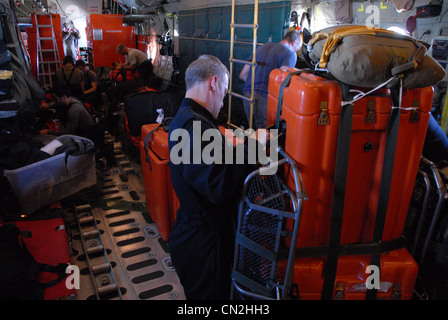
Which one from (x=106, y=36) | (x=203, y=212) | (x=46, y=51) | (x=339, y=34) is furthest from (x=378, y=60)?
(x=106, y=36)

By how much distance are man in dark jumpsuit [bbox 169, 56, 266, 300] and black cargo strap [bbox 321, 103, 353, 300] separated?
52 centimetres

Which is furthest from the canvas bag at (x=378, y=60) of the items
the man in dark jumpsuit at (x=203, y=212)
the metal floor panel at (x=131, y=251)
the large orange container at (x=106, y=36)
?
the large orange container at (x=106, y=36)

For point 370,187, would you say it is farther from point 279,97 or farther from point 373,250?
point 279,97

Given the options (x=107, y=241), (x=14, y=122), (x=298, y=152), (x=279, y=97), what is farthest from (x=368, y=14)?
(x=14, y=122)

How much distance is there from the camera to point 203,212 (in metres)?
2.15

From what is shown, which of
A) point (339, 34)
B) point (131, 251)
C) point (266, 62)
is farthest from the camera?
point (266, 62)

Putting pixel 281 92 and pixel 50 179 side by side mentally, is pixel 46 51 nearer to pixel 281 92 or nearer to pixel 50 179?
pixel 50 179

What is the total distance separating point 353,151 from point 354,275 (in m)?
0.85

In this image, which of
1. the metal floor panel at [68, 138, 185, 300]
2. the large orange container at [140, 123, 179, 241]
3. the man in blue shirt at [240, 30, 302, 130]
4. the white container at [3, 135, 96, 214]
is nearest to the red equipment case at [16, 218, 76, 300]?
the metal floor panel at [68, 138, 185, 300]

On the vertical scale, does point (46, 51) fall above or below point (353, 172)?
above

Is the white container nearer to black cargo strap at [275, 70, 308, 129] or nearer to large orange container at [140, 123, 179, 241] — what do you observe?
large orange container at [140, 123, 179, 241]

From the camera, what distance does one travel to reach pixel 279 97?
2.22 m

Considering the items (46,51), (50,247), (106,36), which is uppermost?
(106,36)

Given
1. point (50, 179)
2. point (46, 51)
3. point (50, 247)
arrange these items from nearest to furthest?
point (50, 247), point (50, 179), point (46, 51)
